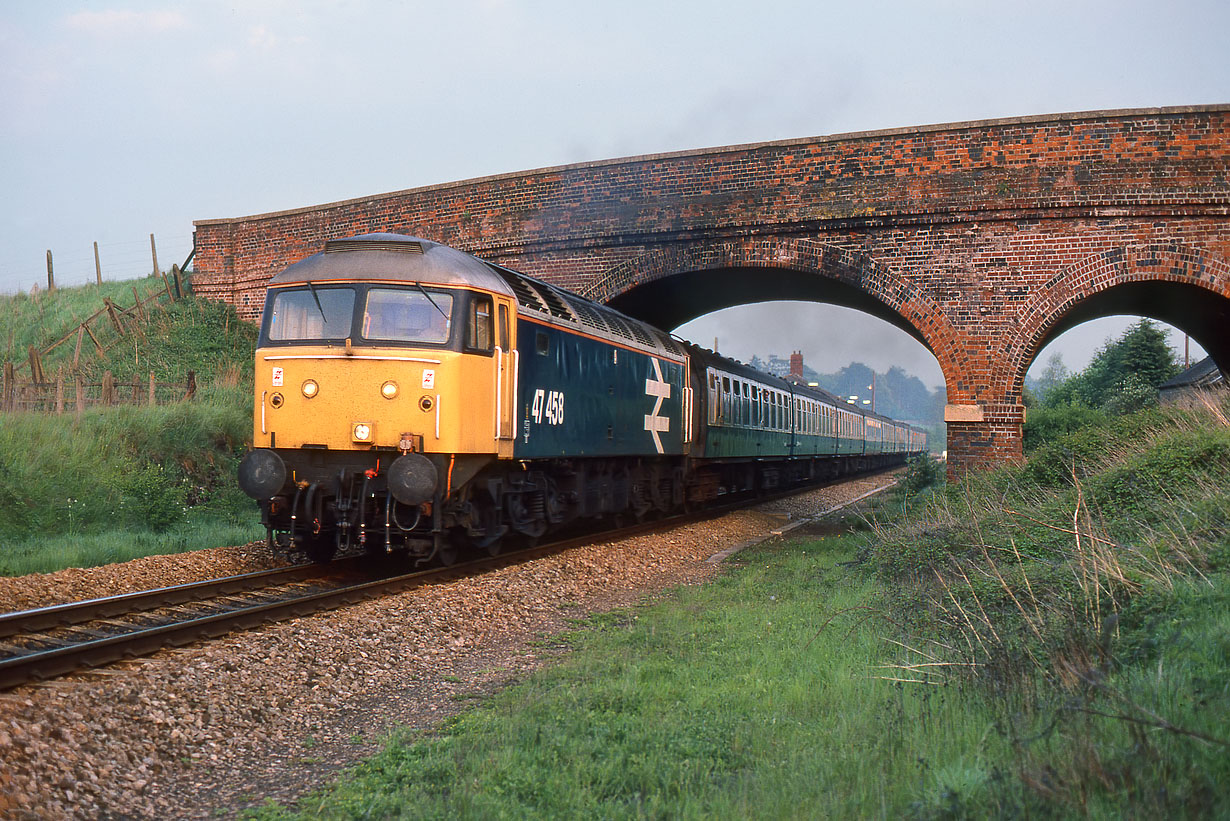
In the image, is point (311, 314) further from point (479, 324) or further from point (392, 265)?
point (479, 324)

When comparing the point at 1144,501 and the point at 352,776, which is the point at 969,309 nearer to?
the point at 1144,501

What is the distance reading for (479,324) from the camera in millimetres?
9102

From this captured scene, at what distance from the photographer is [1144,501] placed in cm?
808

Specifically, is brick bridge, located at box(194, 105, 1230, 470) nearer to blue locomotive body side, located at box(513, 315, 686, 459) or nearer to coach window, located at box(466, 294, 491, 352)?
blue locomotive body side, located at box(513, 315, 686, 459)

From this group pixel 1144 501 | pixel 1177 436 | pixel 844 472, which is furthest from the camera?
pixel 844 472

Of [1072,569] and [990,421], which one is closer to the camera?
[1072,569]

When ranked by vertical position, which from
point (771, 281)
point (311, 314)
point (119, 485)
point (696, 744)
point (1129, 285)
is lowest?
point (696, 744)

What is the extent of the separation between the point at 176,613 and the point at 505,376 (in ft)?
12.6

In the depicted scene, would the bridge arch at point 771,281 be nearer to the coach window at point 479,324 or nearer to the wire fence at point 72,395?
the coach window at point 479,324

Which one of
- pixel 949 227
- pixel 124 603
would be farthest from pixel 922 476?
pixel 124 603

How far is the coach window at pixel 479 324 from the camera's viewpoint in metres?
8.92

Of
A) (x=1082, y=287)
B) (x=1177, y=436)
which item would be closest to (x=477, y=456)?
(x=1177, y=436)

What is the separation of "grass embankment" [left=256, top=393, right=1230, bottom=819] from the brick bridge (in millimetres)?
7075

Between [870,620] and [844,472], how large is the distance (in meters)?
31.9
